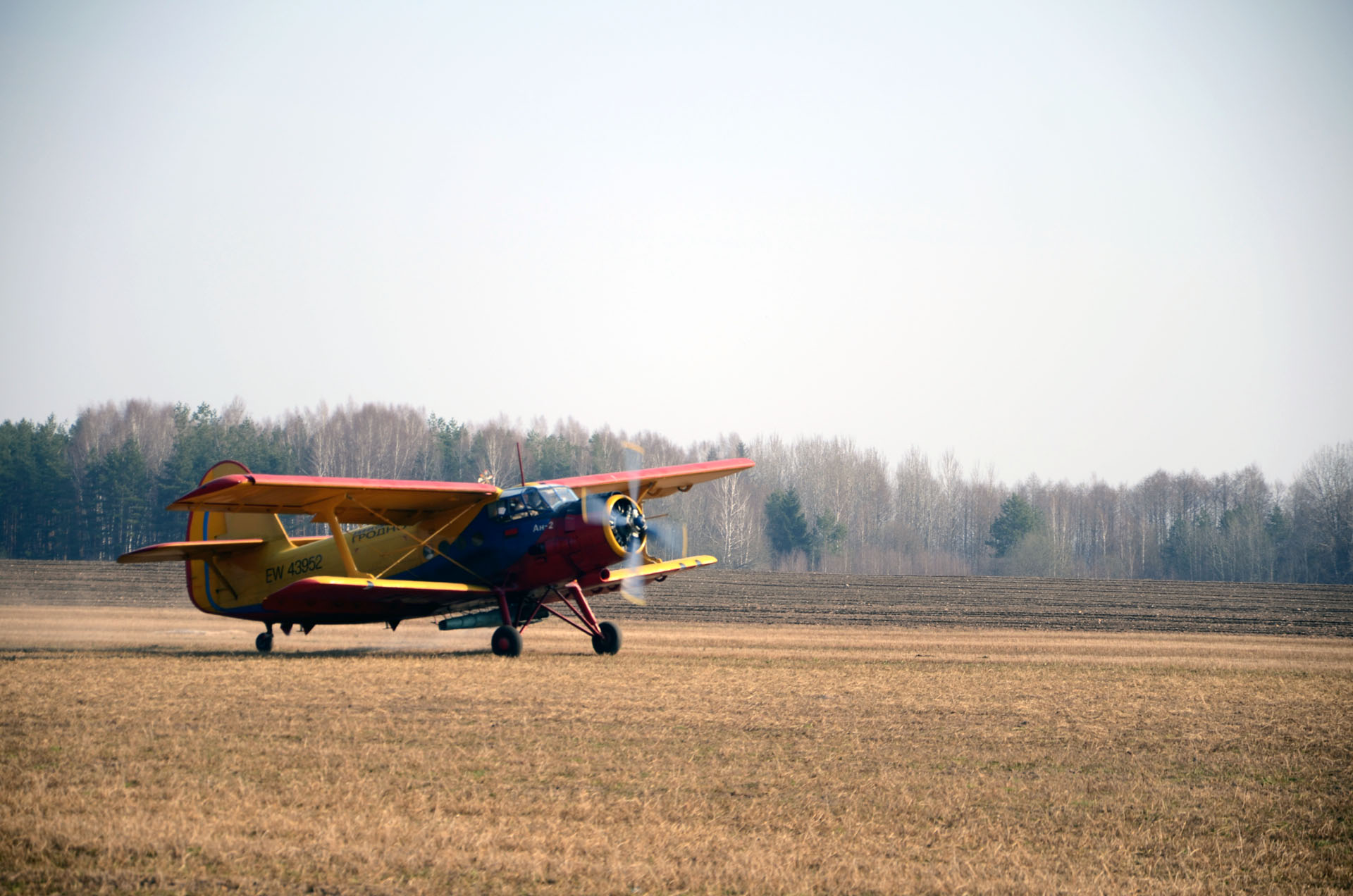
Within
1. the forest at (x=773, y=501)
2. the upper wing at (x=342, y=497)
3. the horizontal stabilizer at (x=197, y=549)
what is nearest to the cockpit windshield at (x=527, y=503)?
the upper wing at (x=342, y=497)

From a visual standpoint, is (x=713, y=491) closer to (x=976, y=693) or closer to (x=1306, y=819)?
(x=976, y=693)

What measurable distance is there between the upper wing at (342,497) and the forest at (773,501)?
57.6 m

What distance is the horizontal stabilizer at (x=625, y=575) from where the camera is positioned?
59.9 feet

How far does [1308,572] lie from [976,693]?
3699 inches

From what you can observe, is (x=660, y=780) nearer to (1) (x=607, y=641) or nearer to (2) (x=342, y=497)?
(1) (x=607, y=641)

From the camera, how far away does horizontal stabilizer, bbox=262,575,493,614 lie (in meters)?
17.0

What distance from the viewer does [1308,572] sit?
301ft

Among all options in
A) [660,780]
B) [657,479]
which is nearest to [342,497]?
[657,479]

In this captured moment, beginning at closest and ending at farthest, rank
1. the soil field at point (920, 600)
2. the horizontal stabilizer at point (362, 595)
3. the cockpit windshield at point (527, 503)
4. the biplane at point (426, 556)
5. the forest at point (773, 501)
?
the horizontal stabilizer at point (362, 595) → the biplane at point (426, 556) → the cockpit windshield at point (527, 503) → the soil field at point (920, 600) → the forest at point (773, 501)

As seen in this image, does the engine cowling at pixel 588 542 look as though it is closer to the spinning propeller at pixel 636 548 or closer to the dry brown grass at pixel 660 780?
the spinning propeller at pixel 636 548

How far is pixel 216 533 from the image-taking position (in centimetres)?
2048

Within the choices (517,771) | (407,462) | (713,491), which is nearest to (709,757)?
(517,771)

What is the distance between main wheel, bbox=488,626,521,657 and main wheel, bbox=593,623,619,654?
148cm

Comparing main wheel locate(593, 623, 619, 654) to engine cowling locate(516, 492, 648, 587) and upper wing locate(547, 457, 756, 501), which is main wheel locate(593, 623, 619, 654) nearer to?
engine cowling locate(516, 492, 648, 587)
